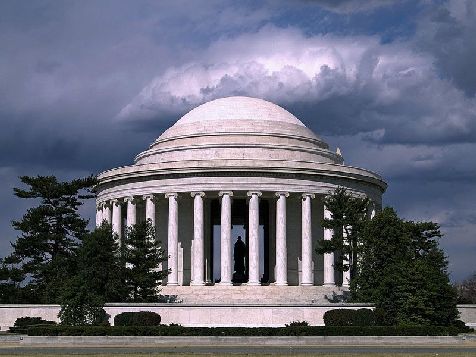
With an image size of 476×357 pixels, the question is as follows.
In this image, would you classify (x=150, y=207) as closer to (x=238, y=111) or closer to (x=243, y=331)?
(x=238, y=111)

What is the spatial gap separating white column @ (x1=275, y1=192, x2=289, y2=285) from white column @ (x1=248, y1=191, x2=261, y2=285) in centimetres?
214

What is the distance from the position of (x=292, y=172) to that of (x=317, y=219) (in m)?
7.65

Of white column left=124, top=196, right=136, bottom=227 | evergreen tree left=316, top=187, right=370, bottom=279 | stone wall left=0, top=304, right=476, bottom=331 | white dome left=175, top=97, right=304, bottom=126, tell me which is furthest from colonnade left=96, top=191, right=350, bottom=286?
stone wall left=0, top=304, right=476, bottom=331

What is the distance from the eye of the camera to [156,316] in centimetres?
7419

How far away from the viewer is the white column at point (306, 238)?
94.7 metres

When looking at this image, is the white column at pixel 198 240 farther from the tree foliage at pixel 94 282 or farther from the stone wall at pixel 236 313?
the stone wall at pixel 236 313

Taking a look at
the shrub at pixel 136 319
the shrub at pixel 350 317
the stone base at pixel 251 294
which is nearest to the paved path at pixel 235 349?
the shrub at pixel 350 317

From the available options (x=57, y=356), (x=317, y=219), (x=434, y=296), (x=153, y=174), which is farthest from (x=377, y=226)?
(x=57, y=356)

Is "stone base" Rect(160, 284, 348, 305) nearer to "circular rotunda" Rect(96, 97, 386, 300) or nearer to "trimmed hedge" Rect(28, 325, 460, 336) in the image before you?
"circular rotunda" Rect(96, 97, 386, 300)

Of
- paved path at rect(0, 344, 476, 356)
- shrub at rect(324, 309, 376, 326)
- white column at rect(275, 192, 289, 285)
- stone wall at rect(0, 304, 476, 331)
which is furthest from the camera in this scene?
white column at rect(275, 192, 289, 285)

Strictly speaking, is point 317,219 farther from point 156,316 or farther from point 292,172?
point 156,316

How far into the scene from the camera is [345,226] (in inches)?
3398

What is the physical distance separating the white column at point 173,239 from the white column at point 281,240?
33.6ft

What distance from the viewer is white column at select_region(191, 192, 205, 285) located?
306 feet
